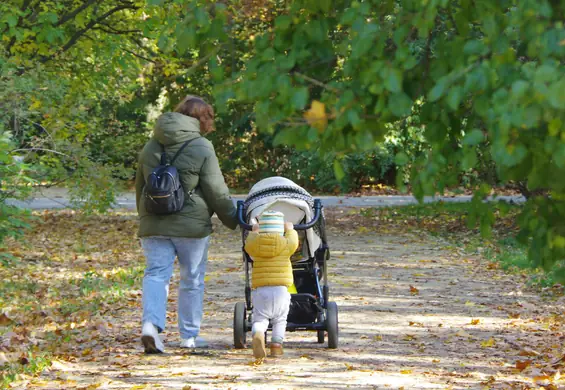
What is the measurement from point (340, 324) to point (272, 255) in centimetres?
180

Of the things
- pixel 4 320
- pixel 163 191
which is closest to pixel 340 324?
pixel 163 191

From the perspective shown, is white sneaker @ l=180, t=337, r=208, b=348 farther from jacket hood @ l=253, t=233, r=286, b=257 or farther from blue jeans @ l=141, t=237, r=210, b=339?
jacket hood @ l=253, t=233, r=286, b=257

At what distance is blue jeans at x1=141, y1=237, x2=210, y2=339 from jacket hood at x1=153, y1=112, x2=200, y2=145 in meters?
0.73

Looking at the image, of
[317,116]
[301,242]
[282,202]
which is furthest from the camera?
[301,242]

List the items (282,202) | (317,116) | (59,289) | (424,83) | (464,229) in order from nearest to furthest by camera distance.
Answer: (317,116), (424,83), (282,202), (59,289), (464,229)

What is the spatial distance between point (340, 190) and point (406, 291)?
17728 millimetres

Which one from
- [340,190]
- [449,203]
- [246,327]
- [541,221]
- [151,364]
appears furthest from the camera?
[340,190]

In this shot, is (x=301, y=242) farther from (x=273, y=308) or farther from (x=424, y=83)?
(x=424, y=83)

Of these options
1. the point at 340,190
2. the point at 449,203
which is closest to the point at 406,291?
the point at 449,203

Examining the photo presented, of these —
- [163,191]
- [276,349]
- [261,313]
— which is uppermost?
[163,191]

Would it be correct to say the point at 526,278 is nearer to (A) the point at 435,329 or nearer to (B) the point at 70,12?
(A) the point at 435,329

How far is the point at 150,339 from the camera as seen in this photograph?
731cm

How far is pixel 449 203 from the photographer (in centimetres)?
2303

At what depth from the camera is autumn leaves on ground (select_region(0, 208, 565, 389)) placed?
6590mm
